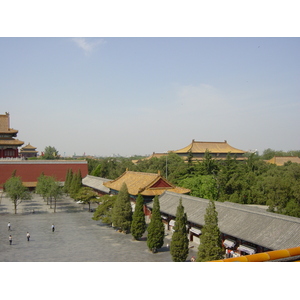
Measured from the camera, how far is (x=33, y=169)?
34375 mm

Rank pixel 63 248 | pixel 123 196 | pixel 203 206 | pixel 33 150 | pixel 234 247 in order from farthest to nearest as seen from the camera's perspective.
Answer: pixel 33 150 → pixel 123 196 → pixel 203 206 → pixel 63 248 → pixel 234 247

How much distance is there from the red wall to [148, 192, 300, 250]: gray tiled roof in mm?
22545

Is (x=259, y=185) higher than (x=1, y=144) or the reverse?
the reverse

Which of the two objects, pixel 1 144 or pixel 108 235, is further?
pixel 1 144

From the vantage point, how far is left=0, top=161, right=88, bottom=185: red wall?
108 feet

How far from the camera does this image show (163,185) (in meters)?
19.3

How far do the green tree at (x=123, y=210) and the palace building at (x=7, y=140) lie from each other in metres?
21.7

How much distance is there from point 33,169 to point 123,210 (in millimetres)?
21441

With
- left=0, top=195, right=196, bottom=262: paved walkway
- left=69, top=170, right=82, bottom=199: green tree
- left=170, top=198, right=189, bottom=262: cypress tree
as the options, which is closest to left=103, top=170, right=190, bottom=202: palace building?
left=0, top=195, right=196, bottom=262: paved walkway

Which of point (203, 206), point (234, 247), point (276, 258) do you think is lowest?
point (234, 247)

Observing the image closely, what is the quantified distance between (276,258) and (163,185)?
15734 mm

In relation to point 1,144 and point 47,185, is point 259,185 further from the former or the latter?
point 1,144

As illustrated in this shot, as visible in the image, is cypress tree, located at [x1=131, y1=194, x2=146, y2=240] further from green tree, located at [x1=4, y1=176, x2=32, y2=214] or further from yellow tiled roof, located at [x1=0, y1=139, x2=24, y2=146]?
yellow tiled roof, located at [x1=0, y1=139, x2=24, y2=146]

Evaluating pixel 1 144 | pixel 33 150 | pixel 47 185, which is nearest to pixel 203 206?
pixel 47 185
